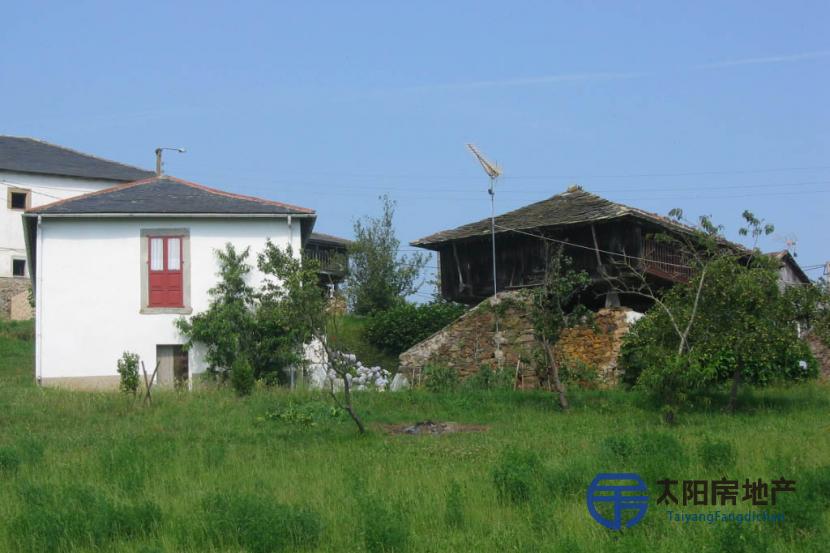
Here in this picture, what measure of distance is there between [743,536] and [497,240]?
19819mm

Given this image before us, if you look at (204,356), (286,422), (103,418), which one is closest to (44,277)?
(204,356)

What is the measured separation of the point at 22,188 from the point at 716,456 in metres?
34.8

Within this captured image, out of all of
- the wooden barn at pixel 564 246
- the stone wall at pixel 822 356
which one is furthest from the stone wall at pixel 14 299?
the stone wall at pixel 822 356

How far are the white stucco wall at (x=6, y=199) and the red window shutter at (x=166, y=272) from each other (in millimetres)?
18070

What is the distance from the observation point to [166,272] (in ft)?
78.6

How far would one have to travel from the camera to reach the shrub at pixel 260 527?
934 cm

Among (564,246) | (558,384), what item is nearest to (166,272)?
(564,246)

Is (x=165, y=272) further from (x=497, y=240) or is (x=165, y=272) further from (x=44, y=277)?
(x=497, y=240)

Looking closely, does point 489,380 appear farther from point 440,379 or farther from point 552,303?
point 552,303

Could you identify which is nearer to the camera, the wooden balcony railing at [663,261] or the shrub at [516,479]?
the shrub at [516,479]

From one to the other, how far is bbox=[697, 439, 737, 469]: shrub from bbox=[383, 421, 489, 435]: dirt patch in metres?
4.77

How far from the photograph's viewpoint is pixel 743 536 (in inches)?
327

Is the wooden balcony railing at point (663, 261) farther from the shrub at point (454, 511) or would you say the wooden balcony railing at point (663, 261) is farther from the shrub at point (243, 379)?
the shrub at point (454, 511)

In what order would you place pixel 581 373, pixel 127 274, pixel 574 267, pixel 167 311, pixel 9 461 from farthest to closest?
1. pixel 574 267
2. pixel 127 274
3. pixel 167 311
4. pixel 581 373
5. pixel 9 461
